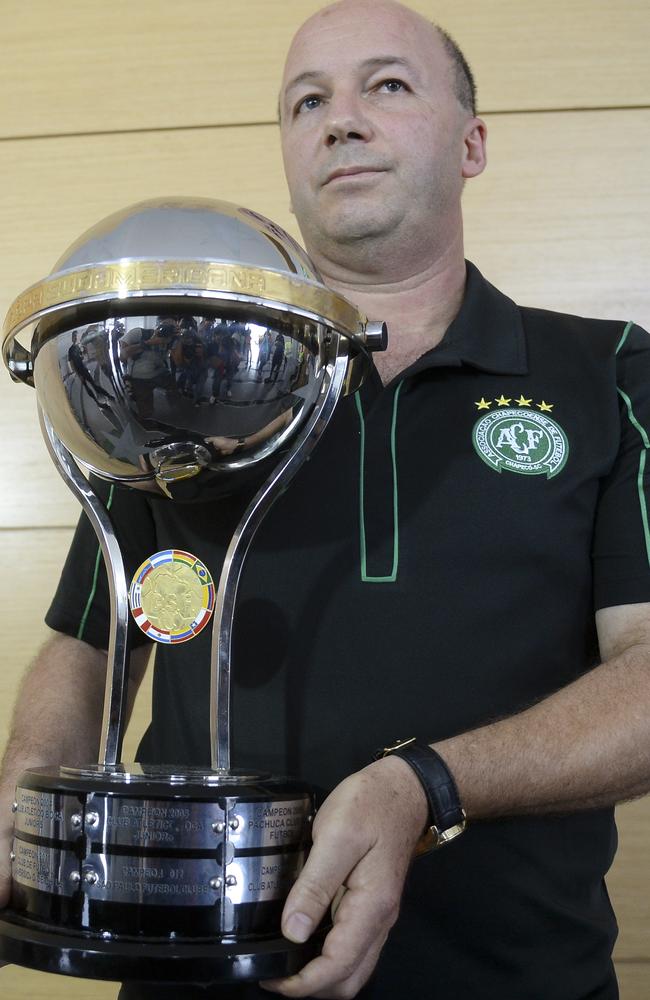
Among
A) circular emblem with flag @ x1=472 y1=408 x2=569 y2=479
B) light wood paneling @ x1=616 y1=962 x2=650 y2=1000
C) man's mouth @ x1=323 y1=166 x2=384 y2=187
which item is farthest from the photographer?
light wood paneling @ x1=616 y1=962 x2=650 y2=1000

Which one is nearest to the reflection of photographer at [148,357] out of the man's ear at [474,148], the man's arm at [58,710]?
the man's arm at [58,710]

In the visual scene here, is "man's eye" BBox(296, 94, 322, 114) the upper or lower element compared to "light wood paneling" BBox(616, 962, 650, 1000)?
upper

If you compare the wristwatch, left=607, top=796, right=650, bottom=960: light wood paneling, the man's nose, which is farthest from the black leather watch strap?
left=607, top=796, right=650, bottom=960: light wood paneling

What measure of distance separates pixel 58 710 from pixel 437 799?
0.34 meters

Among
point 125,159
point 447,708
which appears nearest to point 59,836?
point 447,708

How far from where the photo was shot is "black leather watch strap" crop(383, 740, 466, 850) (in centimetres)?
59

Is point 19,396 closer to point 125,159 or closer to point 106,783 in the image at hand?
point 125,159

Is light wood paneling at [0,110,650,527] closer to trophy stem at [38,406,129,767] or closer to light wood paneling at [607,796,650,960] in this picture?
light wood paneling at [607,796,650,960]

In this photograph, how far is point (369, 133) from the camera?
92 centimetres

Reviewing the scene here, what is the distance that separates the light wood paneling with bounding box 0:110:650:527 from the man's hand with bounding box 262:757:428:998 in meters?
1.01

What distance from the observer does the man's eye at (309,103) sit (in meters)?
0.97

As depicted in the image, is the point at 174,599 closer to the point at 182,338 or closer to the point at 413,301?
the point at 182,338

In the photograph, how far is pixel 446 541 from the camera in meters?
0.79

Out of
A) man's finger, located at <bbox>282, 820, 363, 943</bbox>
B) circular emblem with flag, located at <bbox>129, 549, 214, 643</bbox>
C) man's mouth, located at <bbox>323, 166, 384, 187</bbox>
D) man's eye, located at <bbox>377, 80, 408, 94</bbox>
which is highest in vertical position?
man's eye, located at <bbox>377, 80, 408, 94</bbox>
